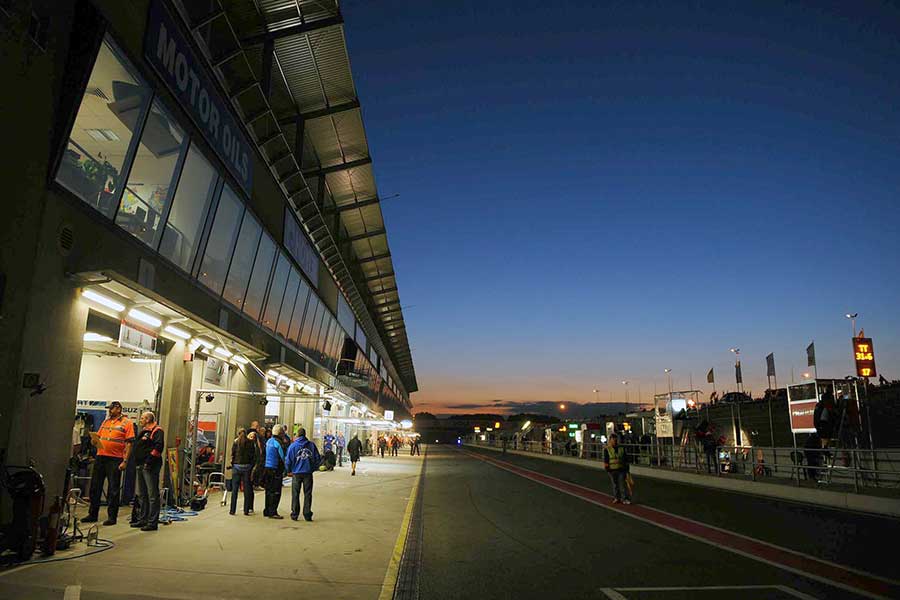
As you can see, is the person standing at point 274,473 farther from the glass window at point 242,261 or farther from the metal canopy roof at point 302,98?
the metal canopy roof at point 302,98

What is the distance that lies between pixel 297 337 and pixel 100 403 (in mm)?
9431

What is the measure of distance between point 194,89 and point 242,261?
18.8ft

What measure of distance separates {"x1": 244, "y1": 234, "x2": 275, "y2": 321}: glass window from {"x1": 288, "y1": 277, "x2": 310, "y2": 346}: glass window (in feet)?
13.0

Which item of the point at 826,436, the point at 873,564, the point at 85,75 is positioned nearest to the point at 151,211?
the point at 85,75

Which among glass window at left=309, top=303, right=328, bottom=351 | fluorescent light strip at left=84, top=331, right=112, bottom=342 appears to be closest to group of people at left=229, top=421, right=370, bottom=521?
fluorescent light strip at left=84, top=331, right=112, bottom=342

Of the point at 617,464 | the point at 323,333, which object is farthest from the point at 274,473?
the point at 323,333

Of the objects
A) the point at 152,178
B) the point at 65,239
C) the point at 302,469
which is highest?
the point at 152,178

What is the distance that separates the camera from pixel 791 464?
63.9 ft

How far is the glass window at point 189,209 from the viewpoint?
12.7 m

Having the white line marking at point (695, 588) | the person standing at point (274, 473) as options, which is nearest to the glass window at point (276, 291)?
the person standing at point (274, 473)

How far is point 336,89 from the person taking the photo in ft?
68.5

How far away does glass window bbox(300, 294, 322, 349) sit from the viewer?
25.9 m

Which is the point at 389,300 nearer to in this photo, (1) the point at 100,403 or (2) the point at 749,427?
(2) the point at 749,427

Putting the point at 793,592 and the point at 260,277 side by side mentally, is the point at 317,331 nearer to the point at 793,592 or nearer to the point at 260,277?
the point at 260,277
